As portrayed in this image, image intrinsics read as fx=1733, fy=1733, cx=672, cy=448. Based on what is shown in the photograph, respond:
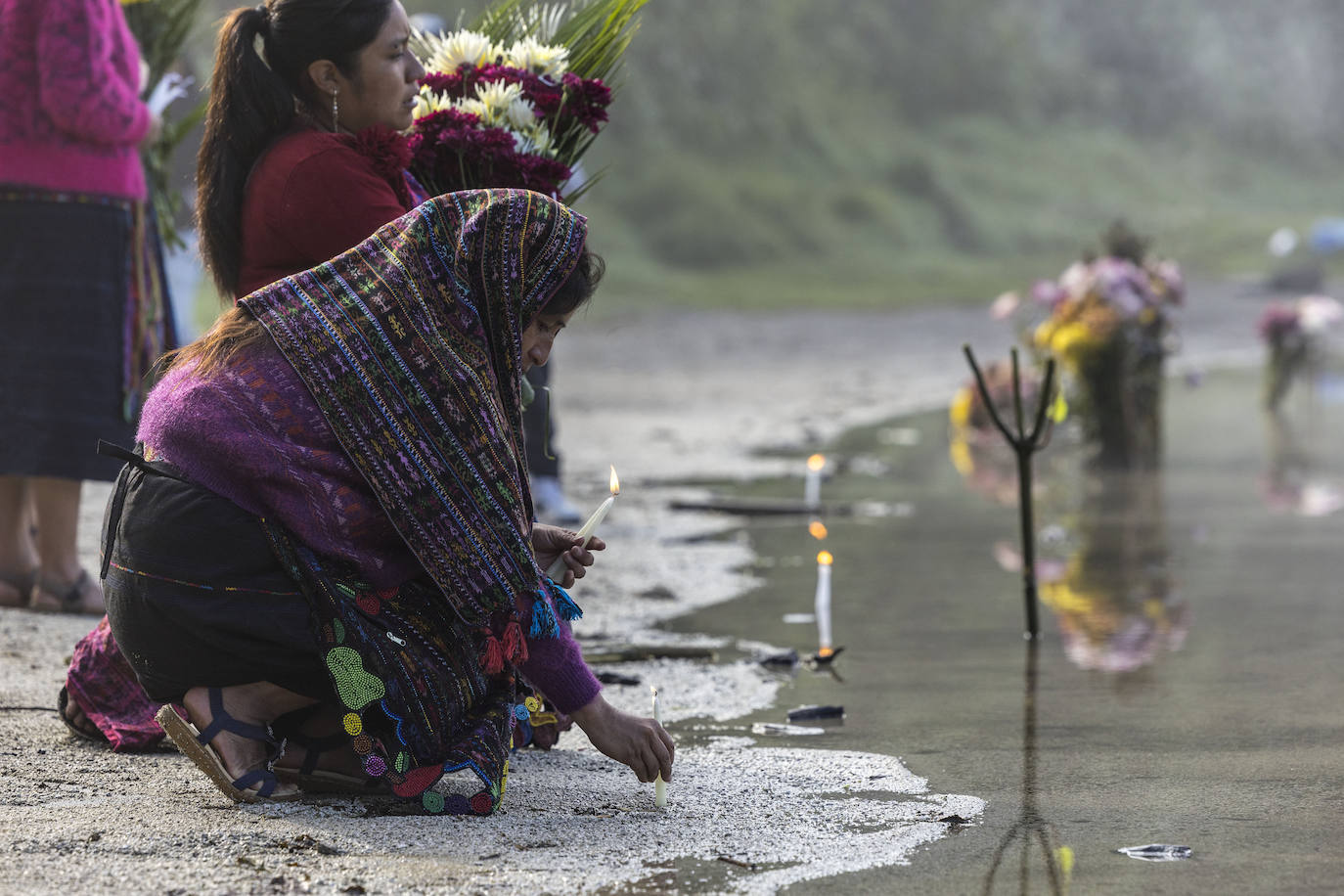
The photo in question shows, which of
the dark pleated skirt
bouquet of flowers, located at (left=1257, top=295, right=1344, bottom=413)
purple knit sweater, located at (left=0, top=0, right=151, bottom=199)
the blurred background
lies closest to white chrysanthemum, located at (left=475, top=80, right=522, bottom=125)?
purple knit sweater, located at (left=0, top=0, right=151, bottom=199)

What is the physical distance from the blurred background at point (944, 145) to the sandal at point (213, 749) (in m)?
24.0

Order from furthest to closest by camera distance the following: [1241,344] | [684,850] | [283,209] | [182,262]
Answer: [1241,344]
[182,262]
[283,209]
[684,850]

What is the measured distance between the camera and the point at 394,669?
326cm

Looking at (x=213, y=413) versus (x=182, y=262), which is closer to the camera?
(x=213, y=413)

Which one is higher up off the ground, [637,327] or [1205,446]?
[637,327]

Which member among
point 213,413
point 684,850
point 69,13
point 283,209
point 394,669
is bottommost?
point 684,850

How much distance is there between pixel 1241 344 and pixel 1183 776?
20.7m

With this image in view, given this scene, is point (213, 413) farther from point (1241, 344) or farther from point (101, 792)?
point (1241, 344)

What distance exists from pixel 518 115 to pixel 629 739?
145 cm

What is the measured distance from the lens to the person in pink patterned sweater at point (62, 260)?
16.2 ft

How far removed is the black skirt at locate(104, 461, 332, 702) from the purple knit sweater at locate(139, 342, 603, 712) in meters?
0.05

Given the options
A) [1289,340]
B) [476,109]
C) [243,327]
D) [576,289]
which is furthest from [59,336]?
[1289,340]

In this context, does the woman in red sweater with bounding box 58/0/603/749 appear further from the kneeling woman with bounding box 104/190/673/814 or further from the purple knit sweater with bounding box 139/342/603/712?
the purple knit sweater with bounding box 139/342/603/712

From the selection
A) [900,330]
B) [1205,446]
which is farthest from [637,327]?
[1205,446]
